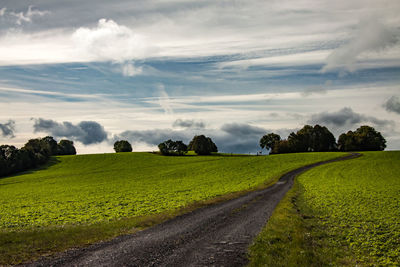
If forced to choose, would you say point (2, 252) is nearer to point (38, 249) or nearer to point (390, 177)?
point (38, 249)

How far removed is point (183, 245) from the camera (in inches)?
710

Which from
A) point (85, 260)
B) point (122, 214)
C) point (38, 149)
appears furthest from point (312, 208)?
point (38, 149)

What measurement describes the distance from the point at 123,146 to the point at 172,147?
44443 mm

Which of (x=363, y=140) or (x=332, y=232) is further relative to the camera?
(x=363, y=140)

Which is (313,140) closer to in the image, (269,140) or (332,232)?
(269,140)

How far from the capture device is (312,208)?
3141 cm

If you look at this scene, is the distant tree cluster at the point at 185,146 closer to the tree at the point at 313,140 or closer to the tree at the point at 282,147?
the tree at the point at 282,147

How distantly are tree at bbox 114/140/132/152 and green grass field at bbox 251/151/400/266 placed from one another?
14629cm

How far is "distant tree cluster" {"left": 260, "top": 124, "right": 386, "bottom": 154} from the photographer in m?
138

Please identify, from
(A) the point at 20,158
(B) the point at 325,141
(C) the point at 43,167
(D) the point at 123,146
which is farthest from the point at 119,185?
(B) the point at 325,141

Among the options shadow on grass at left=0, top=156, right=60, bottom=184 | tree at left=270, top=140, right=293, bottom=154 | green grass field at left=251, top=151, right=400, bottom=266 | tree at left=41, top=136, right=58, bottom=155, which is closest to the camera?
green grass field at left=251, top=151, right=400, bottom=266

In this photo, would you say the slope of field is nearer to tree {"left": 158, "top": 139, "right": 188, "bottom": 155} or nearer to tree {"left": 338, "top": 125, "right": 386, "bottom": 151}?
tree {"left": 158, "top": 139, "right": 188, "bottom": 155}

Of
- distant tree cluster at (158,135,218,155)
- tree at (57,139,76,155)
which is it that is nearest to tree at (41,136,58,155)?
tree at (57,139,76,155)

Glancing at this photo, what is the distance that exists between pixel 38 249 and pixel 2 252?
2155mm
